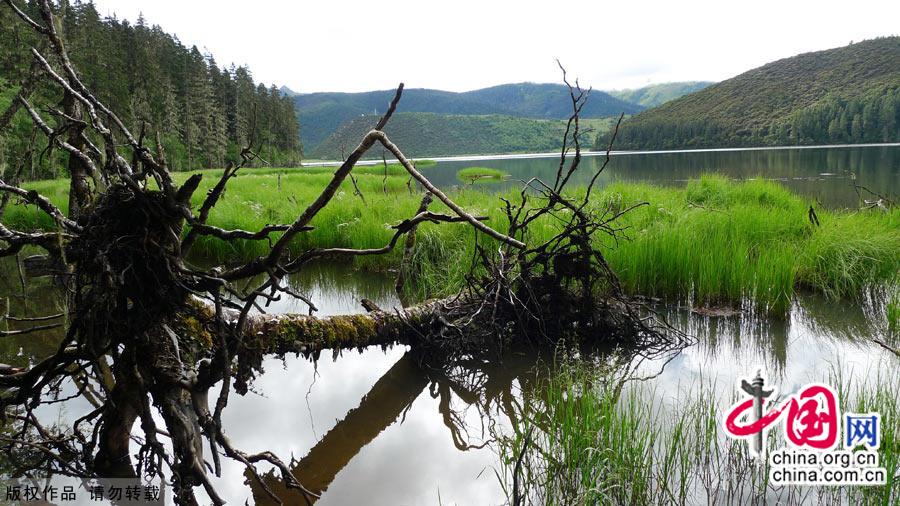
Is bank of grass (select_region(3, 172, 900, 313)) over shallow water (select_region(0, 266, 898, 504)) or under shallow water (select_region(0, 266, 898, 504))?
over

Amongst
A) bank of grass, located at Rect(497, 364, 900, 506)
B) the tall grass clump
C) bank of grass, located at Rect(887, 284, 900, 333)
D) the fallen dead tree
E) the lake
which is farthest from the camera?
the tall grass clump

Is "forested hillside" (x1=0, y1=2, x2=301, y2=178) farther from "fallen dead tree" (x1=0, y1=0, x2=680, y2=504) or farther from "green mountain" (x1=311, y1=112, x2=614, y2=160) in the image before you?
"green mountain" (x1=311, y1=112, x2=614, y2=160)

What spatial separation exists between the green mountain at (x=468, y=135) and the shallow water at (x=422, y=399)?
131 m

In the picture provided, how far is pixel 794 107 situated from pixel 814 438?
363 ft

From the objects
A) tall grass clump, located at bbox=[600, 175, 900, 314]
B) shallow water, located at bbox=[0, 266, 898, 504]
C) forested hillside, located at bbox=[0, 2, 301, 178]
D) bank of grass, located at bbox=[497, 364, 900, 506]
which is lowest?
shallow water, located at bbox=[0, 266, 898, 504]

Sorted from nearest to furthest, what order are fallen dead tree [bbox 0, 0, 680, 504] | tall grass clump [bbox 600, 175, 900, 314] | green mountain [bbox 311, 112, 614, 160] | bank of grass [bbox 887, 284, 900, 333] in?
fallen dead tree [bbox 0, 0, 680, 504] → bank of grass [bbox 887, 284, 900, 333] → tall grass clump [bbox 600, 175, 900, 314] → green mountain [bbox 311, 112, 614, 160]

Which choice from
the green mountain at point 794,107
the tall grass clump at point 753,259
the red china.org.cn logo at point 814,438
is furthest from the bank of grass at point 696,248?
the green mountain at point 794,107

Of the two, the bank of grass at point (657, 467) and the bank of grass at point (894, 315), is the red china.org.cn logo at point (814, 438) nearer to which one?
the bank of grass at point (657, 467)

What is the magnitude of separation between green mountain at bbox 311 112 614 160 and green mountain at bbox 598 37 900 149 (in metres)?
36.8

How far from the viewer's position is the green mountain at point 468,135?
473 ft

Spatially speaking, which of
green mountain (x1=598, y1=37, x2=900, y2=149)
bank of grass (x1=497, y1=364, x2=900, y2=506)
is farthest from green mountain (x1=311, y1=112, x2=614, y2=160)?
bank of grass (x1=497, y1=364, x2=900, y2=506)

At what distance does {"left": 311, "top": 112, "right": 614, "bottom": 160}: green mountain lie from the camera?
144 meters

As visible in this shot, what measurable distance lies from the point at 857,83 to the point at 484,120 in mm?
102782

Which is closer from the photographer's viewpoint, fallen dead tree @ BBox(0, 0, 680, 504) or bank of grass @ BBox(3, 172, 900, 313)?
fallen dead tree @ BBox(0, 0, 680, 504)
